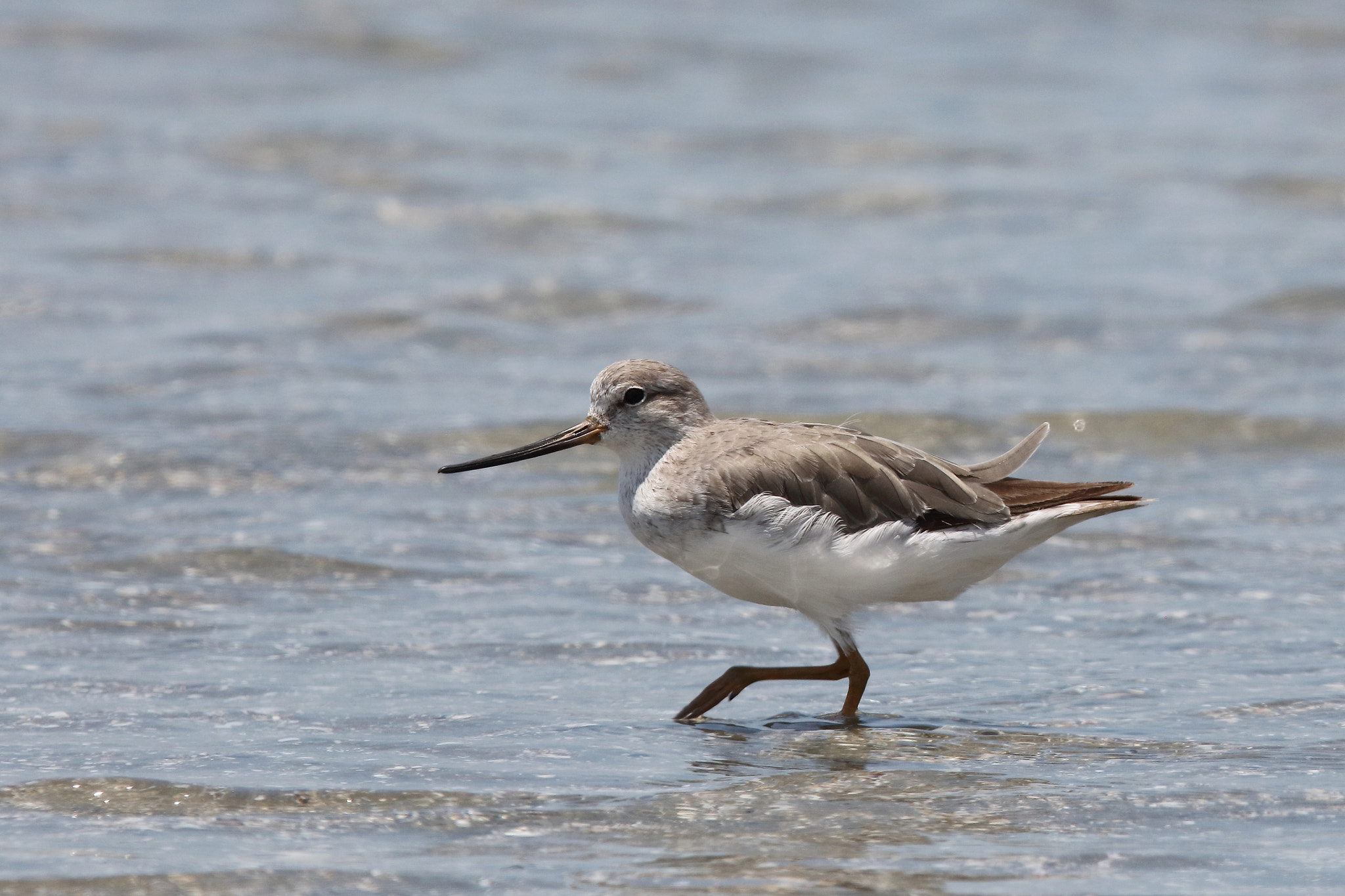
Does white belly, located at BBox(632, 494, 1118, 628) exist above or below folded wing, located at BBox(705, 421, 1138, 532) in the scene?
below

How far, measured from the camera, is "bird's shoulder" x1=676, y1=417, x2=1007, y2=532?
22.8 feet

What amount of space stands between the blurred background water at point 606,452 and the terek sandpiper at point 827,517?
0.52 meters

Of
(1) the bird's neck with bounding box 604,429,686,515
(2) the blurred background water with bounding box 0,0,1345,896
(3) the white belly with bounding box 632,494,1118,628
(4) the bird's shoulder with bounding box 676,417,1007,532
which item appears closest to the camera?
(2) the blurred background water with bounding box 0,0,1345,896

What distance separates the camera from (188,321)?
12.8 meters

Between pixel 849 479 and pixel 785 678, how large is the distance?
2.76 ft

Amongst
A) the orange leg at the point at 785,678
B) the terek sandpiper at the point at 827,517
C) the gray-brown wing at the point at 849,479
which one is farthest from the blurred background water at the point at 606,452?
the gray-brown wing at the point at 849,479

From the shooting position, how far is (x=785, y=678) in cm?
723

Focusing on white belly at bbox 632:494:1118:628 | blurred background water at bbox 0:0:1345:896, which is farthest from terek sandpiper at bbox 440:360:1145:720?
→ blurred background water at bbox 0:0:1345:896

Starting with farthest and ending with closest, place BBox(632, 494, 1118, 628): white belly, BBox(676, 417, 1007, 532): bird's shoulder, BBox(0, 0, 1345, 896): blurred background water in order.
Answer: BBox(676, 417, 1007, 532): bird's shoulder
BBox(632, 494, 1118, 628): white belly
BBox(0, 0, 1345, 896): blurred background water

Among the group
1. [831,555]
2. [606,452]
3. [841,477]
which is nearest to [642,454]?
[841,477]

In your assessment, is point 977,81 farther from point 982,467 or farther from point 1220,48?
point 982,467

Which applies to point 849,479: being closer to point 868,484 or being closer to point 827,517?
point 868,484

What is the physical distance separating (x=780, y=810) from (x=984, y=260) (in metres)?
9.34

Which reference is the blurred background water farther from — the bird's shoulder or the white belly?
the bird's shoulder
